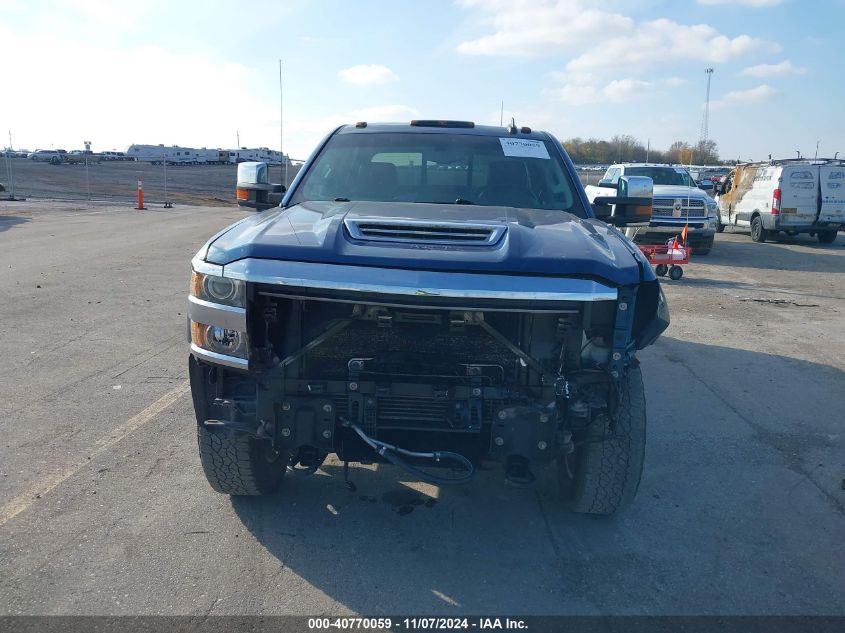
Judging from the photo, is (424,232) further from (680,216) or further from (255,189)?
(680,216)

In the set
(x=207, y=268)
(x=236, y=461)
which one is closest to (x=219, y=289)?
(x=207, y=268)

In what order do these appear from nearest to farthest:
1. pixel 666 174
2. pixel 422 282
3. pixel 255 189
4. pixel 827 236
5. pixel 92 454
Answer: pixel 422 282 < pixel 92 454 < pixel 255 189 < pixel 666 174 < pixel 827 236

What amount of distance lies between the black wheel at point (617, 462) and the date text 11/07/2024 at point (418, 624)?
907 mm

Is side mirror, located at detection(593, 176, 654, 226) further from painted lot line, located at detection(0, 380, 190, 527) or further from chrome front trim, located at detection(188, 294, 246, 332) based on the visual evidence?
painted lot line, located at detection(0, 380, 190, 527)

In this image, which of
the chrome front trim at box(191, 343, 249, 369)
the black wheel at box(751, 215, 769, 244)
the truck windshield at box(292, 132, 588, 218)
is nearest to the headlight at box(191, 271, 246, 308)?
the chrome front trim at box(191, 343, 249, 369)

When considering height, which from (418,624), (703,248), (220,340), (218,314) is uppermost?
(218,314)

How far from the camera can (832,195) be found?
690 inches

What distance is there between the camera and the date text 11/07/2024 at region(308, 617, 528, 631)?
9.88 feet

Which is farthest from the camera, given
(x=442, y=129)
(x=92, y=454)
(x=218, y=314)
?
(x=442, y=129)

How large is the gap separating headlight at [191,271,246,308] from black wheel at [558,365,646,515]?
5.74 feet

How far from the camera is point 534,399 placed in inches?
128

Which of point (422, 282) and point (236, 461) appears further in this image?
point (236, 461)

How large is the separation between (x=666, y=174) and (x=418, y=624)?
610 inches

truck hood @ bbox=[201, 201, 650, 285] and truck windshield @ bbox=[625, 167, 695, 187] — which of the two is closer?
truck hood @ bbox=[201, 201, 650, 285]
